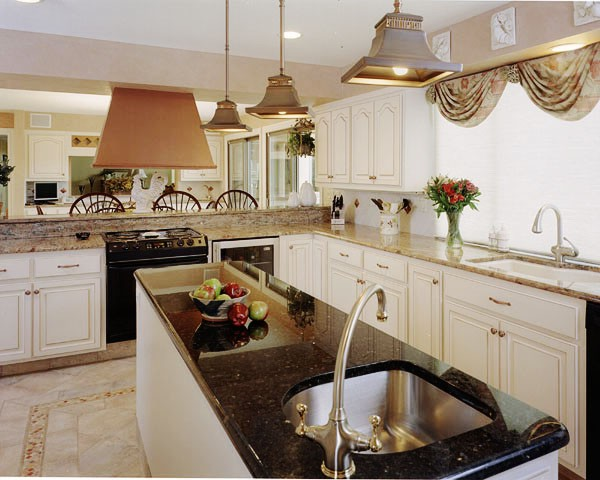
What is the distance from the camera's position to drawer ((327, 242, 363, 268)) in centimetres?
390

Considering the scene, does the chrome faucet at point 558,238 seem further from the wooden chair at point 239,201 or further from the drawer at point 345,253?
the wooden chair at point 239,201

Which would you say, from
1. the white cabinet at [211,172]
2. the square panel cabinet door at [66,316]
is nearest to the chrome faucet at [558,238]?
the square panel cabinet door at [66,316]

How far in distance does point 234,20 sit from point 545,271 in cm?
259

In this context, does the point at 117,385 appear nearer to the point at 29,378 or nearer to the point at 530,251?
the point at 29,378

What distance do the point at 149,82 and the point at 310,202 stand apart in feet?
6.78

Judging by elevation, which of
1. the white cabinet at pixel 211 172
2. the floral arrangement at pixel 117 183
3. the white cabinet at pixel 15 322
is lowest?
the white cabinet at pixel 15 322

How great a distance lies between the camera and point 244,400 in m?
1.18

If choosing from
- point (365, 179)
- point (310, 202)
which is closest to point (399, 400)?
point (365, 179)

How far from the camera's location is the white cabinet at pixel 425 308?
3.08 metres

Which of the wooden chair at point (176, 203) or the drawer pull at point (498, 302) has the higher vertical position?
the wooden chair at point (176, 203)

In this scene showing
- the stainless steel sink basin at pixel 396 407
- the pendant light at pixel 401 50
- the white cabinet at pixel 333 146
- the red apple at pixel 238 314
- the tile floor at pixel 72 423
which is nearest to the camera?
the stainless steel sink basin at pixel 396 407

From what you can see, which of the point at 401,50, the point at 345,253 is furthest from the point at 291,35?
the point at 401,50

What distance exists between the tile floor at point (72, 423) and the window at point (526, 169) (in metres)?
2.68

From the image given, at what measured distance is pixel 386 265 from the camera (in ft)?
11.7
